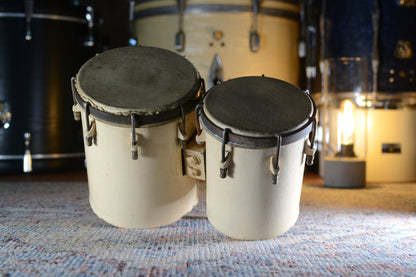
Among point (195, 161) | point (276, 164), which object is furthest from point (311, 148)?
point (195, 161)

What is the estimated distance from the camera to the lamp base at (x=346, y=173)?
231 centimetres

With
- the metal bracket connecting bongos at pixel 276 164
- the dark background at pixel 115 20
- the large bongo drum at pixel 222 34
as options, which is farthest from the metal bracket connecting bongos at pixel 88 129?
the dark background at pixel 115 20

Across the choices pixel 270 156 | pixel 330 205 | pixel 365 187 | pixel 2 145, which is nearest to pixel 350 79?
pixel 365 187

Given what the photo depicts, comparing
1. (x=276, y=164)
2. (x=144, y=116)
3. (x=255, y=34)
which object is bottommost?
(x=276, y=164)

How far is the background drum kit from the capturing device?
1.31 meters

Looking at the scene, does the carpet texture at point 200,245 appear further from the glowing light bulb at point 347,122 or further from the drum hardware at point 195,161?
the glowing light bulb at point 347,122

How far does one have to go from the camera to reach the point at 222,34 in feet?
8.37

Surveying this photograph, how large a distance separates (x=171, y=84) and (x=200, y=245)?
0.48m

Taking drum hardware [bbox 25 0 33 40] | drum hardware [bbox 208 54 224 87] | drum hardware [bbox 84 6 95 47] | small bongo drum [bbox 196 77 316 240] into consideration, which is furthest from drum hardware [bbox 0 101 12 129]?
small bongo drum [bbox 196 77 316 240]

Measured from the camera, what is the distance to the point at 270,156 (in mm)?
1182

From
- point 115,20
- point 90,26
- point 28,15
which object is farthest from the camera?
point 115,20

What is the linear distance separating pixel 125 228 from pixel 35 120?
138 cm

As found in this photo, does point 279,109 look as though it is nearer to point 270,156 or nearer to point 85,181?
point 270,156

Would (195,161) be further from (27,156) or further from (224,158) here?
(27,156)
